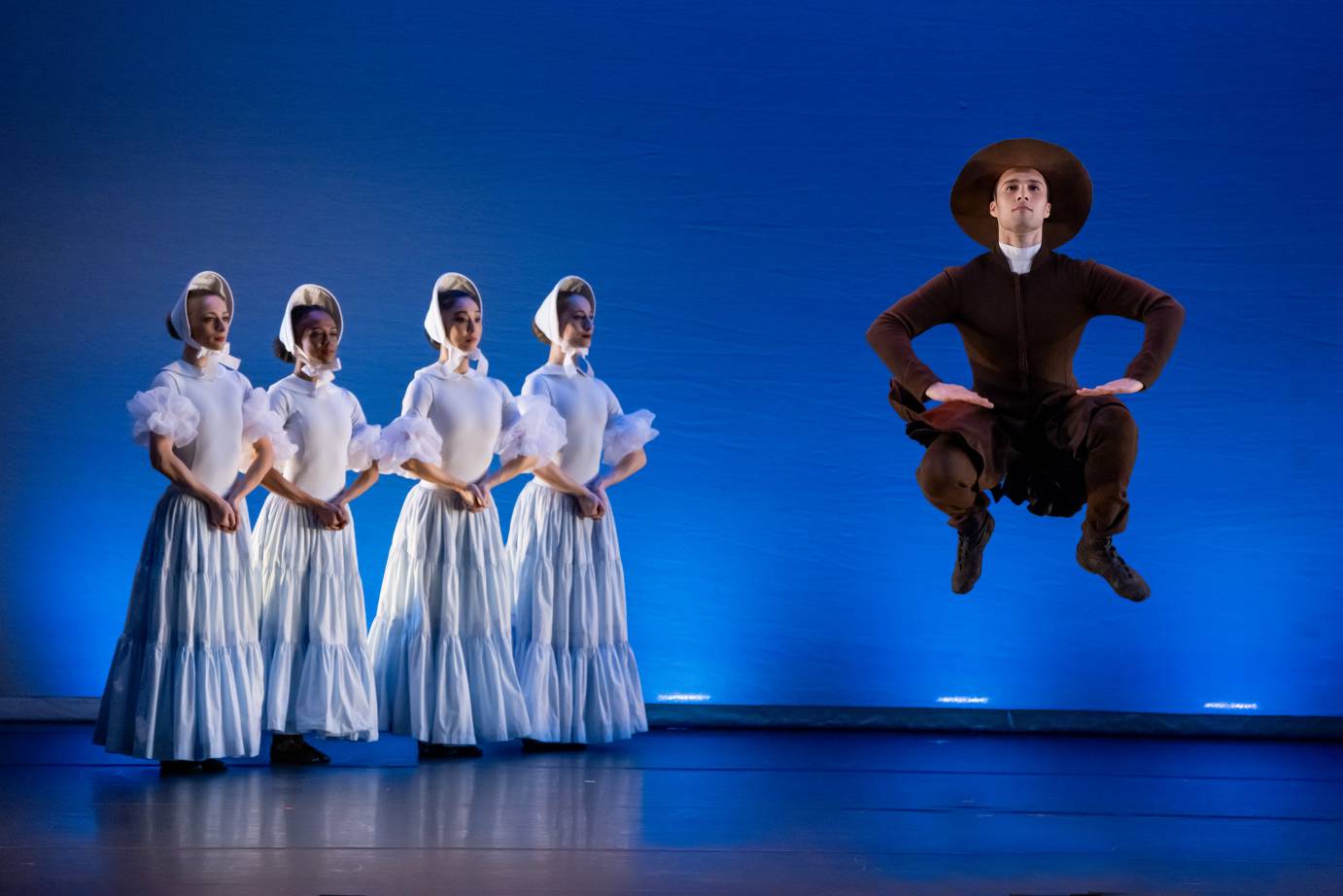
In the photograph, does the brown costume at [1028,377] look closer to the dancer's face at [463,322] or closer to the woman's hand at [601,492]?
the dancer's face at [463,322]

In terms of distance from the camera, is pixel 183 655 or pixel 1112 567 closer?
pixel 1112 567

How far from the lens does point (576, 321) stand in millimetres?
7520

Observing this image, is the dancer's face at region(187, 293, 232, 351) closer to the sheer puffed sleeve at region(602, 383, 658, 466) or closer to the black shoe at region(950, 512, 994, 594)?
the sheer puffed sleeve at region(602, 383, 658, 466)

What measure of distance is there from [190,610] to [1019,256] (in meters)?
3.75

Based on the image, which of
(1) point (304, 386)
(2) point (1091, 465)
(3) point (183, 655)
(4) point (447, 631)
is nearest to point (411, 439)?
(1) point (304, 386)

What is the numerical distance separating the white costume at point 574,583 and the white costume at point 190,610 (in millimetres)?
1320

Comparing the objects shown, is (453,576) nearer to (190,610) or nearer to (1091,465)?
(190,610)

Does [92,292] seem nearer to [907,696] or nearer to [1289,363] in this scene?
[907,696]

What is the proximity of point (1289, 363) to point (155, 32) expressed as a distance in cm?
592

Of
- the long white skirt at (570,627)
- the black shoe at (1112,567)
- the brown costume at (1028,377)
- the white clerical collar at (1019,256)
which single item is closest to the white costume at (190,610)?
the long white skirt at (570,627)

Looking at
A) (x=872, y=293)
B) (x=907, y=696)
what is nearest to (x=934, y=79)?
(x=872, y=293)

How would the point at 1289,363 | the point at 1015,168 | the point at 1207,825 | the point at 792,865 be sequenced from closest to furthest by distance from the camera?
1. the point at 1015,168
2. the point at 792,865
3. the point at 1207,825
4. the point at 1289,363

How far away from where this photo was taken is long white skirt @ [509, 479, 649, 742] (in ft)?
24.5

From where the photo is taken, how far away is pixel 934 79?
27.9 feet
